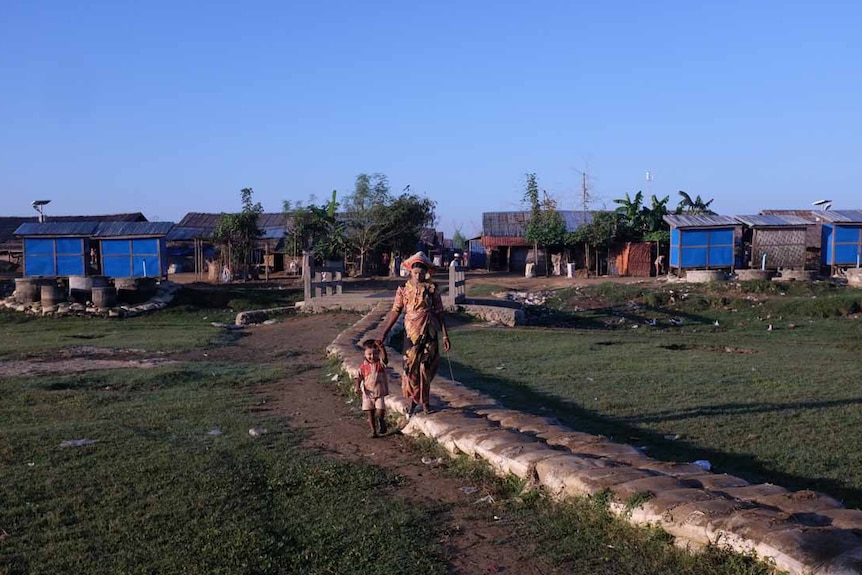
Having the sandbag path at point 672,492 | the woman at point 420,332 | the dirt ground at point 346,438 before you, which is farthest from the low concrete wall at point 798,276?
the sandbag path at point 672,492

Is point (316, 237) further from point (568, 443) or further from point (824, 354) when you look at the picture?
point (568, 443)

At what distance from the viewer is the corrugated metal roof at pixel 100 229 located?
2973cm

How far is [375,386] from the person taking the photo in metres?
7.31

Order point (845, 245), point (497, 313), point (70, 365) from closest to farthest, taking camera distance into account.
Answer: point (70, 365)
point (497, 313)
point (845, 245)

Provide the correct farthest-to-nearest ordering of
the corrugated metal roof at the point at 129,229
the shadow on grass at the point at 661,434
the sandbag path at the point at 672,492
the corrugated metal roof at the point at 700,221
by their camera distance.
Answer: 1. the corrugated metal roof at the point at 700,221
2. the corrugated metal roof at the point at 129,229
3. the shadow on grass at the point at 661,434
4. the sandbag path at the point at 672,492

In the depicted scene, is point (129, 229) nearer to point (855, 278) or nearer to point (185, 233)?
point (185, 233)

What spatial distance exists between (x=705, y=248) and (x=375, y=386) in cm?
2741

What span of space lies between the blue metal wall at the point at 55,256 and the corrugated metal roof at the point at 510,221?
73.0ft

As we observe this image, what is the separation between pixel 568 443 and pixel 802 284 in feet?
74.4

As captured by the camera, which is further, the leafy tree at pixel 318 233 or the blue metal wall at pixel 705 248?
the leafy tree at pixel 318 233

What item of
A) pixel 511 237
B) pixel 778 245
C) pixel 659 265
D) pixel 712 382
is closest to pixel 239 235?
pixel 511 237

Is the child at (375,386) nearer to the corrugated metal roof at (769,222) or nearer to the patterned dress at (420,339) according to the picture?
the patterned dress at (420,339)

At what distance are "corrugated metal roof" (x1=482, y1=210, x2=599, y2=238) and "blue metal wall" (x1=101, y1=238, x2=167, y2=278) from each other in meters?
19.9

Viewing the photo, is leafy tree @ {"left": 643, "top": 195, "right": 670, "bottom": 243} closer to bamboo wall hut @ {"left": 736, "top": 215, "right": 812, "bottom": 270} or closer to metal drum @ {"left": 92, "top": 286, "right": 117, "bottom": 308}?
bamboo wall hut @ {"left": 736, "top": 215, "right": 812, "bottom": 270}
